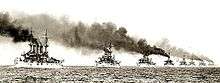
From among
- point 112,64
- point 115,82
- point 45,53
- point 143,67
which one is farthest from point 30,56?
point 115,82

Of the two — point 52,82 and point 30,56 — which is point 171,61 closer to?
→ point 30,56

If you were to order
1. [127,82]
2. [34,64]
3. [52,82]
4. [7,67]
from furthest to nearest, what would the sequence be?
[34,64] < [7,67] < [127,82] < [52,82]

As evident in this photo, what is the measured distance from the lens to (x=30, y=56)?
370ft

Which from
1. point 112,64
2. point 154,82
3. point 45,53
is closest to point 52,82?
point 154,82

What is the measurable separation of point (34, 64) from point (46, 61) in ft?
11.0

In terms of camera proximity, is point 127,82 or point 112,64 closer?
point 127,82

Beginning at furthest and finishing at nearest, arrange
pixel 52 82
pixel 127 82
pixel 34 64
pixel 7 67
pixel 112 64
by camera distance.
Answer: pixel 112 64
pixel 34 64
pixel 7 67
pixel 127 82
pixel 52 82

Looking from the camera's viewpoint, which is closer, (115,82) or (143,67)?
(115,82)

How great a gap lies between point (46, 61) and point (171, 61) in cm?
3476

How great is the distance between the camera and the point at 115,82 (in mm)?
64688

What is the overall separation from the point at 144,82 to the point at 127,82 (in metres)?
2.11

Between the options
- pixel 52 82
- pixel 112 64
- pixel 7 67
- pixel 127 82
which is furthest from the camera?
pixel 112 64

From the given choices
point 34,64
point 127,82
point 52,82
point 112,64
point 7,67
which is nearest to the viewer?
point 52,82

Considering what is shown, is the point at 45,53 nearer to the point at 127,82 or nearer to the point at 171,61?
the point at 171,61
